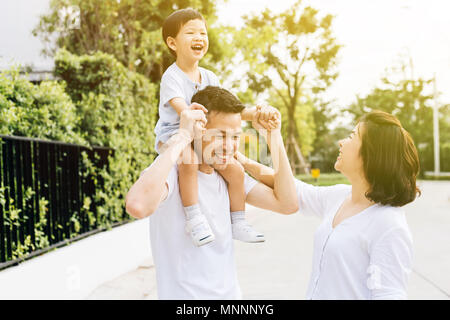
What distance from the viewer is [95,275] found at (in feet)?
20.4

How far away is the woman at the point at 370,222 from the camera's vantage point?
1712mm

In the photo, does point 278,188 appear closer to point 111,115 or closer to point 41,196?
point 41,196

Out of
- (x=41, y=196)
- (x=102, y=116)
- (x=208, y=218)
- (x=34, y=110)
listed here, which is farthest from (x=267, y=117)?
(x=102, y=116)

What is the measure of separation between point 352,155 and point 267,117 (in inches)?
16.9

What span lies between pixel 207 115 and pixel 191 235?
0.39 metres

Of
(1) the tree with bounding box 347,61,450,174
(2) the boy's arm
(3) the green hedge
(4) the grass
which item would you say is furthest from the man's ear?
(1) the tree with bounding box 347,61,450,174

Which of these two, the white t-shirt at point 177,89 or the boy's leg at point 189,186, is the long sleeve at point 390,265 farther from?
the white t-shirt at point 177,89

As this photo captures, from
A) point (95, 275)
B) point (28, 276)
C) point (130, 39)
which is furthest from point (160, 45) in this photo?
point (28, 276)

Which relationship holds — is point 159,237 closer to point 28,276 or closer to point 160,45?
point 28,276

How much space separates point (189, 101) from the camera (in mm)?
1922

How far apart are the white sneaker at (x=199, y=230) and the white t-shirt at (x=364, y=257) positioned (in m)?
0.48

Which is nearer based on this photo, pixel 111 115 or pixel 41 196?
pixel 41 196

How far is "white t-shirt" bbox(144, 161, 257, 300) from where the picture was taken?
166 cm

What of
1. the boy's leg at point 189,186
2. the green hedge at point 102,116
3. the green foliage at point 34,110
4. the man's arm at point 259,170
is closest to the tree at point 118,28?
the green hedge at point 102,116
